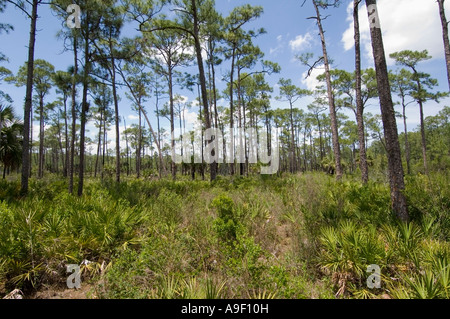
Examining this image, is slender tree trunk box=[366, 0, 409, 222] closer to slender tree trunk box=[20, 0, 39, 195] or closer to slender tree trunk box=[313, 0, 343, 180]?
slender tree trunk box=[313, 0, 343, 180]

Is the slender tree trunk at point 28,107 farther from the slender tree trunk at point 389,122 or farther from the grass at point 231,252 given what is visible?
the slender tree trunk at point 389,122

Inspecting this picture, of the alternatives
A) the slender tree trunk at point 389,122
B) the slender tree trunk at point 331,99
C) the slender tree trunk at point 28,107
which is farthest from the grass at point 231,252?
the slender tree trunk at point 331,99

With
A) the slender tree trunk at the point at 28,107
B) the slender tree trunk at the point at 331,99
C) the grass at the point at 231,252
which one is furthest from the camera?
the slender tree trunk at the point at 331,99

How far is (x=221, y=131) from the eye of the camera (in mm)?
34281

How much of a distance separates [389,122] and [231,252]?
431cm

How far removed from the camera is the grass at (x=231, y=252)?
8.36 feet

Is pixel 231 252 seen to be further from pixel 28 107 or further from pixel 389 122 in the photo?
pixel 28 107

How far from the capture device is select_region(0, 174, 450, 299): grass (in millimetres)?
2549

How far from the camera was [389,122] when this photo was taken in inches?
165

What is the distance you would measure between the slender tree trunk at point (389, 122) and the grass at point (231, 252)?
1.33 ft

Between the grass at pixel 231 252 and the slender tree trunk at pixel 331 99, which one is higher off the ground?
the slender tree trunk at pixel 331 99

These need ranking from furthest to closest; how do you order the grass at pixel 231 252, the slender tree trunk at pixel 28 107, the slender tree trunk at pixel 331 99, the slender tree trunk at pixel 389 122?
the slender tree trunk at pixel 331 99 → the slender tree trunk at pixel 28 107 → the slender tree trunk at pixel 389 122 → the grass at pixel 231 252

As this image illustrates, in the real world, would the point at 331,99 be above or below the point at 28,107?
above

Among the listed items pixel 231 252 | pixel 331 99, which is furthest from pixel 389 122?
pixel 331 99
